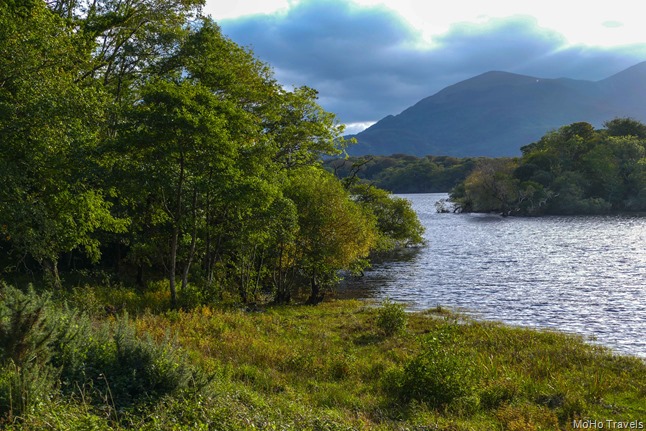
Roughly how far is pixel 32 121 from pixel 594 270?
168ft

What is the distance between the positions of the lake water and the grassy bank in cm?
599

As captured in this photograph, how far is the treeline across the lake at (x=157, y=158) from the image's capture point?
2184cm

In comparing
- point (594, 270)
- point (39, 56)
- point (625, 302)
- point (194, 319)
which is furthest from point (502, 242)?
point (39, 56)

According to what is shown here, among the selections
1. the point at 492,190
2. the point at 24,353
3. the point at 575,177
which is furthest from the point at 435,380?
the point at 492,190

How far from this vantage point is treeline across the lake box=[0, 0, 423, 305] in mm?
21844

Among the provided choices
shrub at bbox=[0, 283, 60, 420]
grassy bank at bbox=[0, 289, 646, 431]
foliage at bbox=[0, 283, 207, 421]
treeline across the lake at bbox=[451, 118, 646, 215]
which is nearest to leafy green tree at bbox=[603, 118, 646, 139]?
treeline across the lake at bbox=[451, 118, 646, 215]

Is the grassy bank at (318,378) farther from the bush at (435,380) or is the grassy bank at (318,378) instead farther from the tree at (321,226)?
the tree at (321,226)

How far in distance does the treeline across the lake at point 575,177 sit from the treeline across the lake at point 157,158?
345 feet

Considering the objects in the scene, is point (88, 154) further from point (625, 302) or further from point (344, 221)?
point (625, 302)

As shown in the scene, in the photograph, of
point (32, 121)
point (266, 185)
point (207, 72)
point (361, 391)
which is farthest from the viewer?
point (207, 72)

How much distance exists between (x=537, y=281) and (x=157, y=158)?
1444 inches

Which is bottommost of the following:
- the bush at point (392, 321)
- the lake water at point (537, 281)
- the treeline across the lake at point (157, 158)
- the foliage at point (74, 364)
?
the lake water at point (537, 281)

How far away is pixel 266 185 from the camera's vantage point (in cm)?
2517

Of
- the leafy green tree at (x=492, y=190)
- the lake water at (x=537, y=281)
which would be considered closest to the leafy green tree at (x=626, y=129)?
the leafy green tree at (x=492, y=190)
